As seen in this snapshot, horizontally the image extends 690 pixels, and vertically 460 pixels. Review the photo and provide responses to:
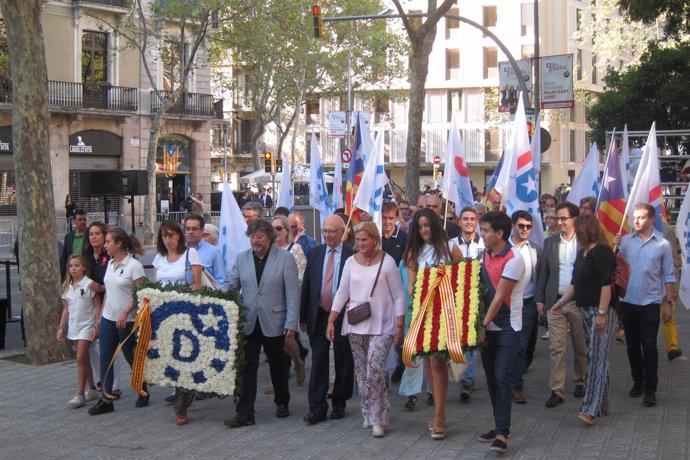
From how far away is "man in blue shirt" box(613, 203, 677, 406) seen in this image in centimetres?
866

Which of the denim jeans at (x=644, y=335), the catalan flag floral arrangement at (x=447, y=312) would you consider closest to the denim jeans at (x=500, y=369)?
the catalan flag floral arrangement at (x=447, y=312)

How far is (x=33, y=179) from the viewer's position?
1102 cm

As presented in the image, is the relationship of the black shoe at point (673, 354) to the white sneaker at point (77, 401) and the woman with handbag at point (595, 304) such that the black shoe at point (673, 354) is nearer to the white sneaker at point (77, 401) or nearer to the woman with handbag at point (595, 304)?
the woman with handbag at point (595, 304)

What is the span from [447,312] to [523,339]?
175 cm

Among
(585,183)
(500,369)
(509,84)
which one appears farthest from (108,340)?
(509,84)

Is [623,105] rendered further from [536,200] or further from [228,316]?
[228,316]

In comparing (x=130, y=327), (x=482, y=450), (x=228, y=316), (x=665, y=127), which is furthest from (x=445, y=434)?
(x=665, y=127)

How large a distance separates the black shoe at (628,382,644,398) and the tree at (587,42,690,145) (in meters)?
16.4

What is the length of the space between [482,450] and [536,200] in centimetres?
394

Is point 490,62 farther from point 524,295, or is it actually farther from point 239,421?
point 239,421

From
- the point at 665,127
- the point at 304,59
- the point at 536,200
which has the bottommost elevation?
the point at 536,200

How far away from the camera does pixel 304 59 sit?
47.2 metres

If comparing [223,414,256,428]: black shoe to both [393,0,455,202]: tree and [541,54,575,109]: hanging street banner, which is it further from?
[541,54,575,109]: hanging street banner

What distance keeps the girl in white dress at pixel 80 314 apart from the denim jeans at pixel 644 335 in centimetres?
465
